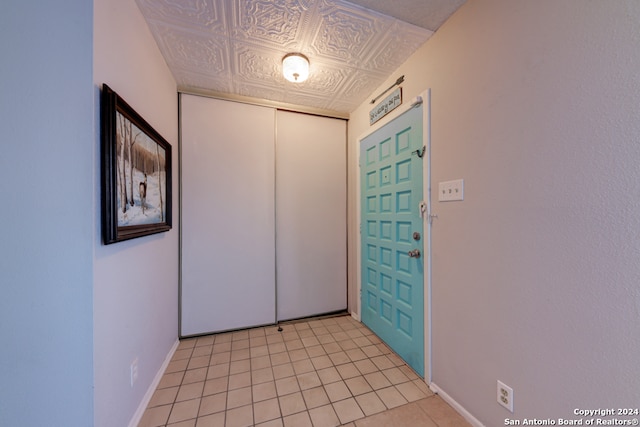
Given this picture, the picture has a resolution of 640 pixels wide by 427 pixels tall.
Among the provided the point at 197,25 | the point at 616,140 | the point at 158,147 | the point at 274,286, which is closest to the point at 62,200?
the point at 158,147

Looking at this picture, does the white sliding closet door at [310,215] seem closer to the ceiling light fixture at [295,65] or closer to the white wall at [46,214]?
the ceiling light fixture at [295,65]

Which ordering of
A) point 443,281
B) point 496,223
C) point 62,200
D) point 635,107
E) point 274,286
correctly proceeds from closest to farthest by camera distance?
point 635,107, point 62,200, point 496,223, point 443,281, point 274,286

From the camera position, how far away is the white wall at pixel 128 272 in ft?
3.21

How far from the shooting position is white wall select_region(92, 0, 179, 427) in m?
0.98

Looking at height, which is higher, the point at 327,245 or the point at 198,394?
the point at 327,245

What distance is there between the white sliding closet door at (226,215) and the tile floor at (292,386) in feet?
0.95

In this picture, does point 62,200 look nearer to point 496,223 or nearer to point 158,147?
point 158,147

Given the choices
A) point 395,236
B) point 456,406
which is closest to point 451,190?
point 395,236

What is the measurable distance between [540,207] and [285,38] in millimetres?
1816

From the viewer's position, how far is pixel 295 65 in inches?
69.0

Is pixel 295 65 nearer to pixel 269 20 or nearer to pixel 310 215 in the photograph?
pixel 269 20

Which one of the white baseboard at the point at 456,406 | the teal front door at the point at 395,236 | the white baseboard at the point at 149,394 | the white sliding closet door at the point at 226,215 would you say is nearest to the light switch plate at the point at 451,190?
the teal front door at the point at 395,236

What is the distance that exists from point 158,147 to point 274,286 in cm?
168

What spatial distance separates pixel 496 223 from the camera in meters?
1.16
